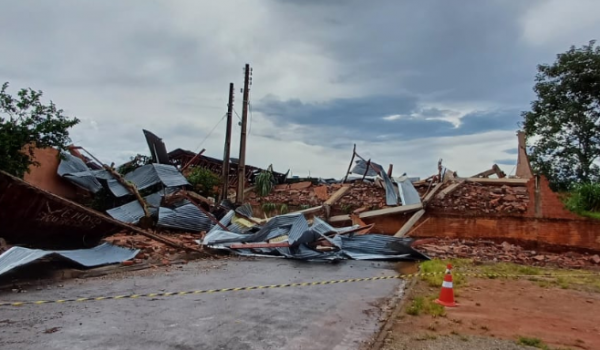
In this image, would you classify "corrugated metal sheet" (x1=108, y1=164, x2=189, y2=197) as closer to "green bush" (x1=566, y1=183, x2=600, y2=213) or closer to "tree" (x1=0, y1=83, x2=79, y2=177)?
"tree" (x1=0, y1=83, x2=79, y2=177)

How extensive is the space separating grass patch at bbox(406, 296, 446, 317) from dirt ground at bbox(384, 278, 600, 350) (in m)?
0.09

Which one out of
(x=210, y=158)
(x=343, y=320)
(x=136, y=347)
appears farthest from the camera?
(x=210, y=158)

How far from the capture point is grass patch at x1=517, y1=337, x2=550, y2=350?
419 centimetres

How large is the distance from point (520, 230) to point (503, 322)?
1098cm

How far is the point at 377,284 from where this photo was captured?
8.30 meters

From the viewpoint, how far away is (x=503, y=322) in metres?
5.22

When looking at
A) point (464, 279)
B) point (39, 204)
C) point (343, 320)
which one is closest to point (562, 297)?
point (464, 279)

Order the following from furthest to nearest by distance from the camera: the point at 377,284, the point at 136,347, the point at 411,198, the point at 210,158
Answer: the point at 210,158 → the point at 411,198 → the point at 377,284 → the point at 136,347

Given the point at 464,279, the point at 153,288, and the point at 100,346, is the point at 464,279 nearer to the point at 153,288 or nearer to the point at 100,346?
the point at 153,288

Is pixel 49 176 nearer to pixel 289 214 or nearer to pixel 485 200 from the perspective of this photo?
pixel 289 214

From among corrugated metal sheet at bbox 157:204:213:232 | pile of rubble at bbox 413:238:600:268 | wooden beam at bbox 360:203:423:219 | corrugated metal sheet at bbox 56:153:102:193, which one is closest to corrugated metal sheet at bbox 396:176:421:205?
wooden beam at bbox 360:203:423:219

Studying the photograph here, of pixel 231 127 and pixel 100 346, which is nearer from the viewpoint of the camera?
pixel 100 346

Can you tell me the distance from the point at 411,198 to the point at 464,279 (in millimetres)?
9528

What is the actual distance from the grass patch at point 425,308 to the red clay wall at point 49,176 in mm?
14920
